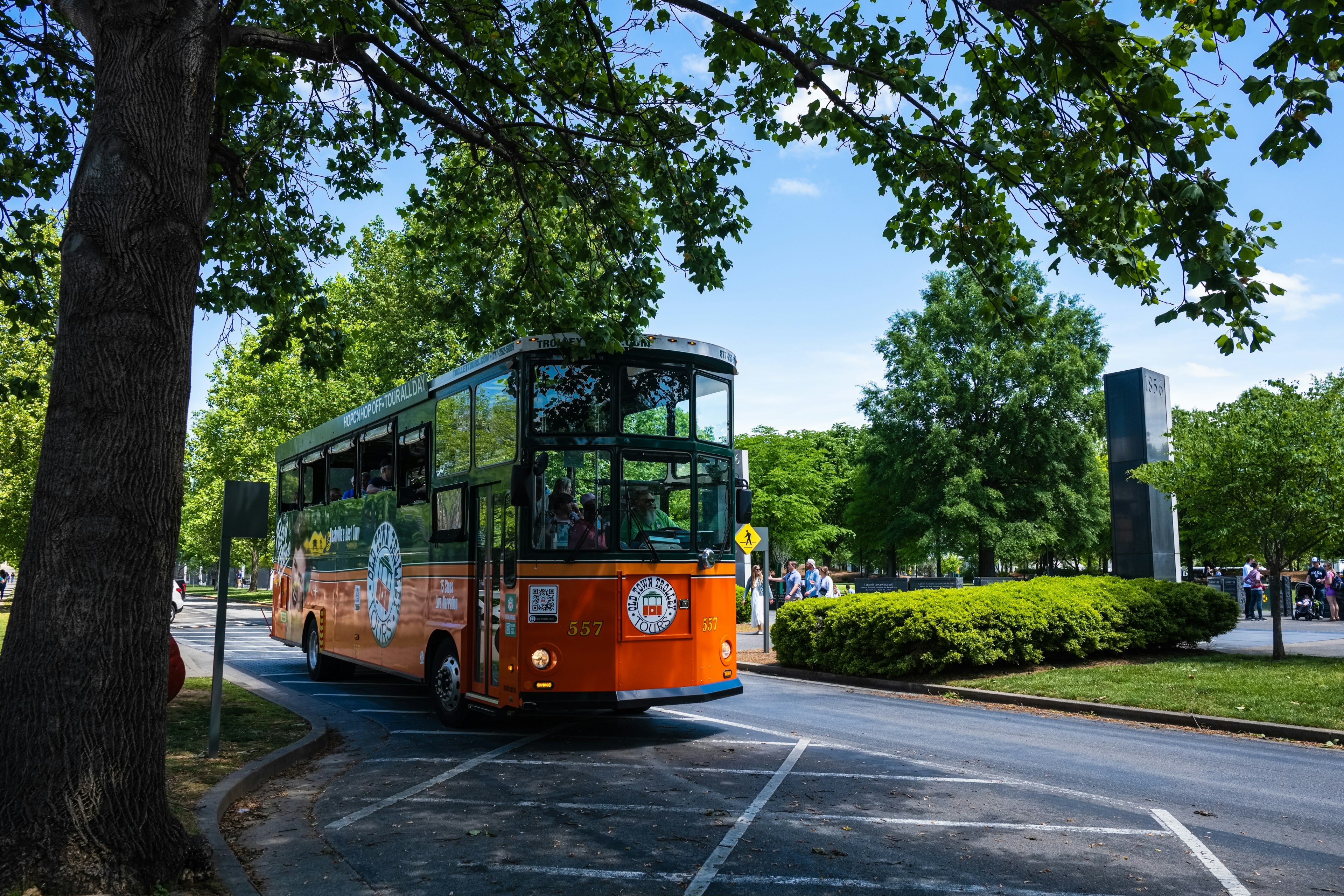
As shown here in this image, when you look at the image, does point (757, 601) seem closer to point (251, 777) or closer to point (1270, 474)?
point (1270, 474)

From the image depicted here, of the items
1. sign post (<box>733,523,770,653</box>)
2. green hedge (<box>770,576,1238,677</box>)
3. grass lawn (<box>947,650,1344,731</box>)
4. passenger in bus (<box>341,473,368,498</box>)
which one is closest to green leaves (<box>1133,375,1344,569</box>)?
green hedge (<box>770,576,1238,677</box>)

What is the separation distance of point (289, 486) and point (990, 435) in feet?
123

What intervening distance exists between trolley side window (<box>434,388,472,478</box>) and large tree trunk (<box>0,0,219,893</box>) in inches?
199

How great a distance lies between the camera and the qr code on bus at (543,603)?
9.41m

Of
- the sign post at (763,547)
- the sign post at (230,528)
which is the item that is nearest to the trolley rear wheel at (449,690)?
the sign post at (230,528)

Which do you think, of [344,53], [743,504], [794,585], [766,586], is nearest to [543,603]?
[743,504]

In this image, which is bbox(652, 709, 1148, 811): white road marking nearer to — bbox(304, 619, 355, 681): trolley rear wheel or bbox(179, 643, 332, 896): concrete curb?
bbox(179, 643, 332, 896): concrete curb

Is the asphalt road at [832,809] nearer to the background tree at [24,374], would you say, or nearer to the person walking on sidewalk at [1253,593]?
the background tree at [24,374]

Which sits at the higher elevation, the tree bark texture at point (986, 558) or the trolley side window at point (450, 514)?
the trolley side window at point (450, 514)

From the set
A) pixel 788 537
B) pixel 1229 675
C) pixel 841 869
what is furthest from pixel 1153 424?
pixel 788 537

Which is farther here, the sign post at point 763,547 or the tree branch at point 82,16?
the sign post at point 763,547

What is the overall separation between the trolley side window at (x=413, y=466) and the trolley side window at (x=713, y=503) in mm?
3389

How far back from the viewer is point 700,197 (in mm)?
10102

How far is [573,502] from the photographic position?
31.6 feet
